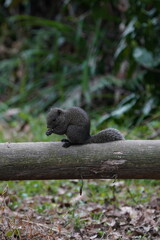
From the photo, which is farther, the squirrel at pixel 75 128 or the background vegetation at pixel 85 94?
the background vegetation at pixel 85 94

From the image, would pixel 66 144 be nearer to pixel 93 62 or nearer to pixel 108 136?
pixel 108 136

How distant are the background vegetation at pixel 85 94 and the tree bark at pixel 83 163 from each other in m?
0.37

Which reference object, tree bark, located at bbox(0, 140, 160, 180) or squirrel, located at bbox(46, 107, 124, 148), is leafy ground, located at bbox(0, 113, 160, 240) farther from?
squirrel, located at bbox(46, 107, 124, 148)

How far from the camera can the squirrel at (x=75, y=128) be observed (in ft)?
11.1

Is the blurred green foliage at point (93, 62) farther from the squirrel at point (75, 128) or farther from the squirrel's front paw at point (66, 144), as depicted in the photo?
the squirrel's front paw at point (66, 144)

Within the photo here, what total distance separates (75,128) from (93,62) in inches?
208

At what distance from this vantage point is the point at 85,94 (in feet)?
26.8

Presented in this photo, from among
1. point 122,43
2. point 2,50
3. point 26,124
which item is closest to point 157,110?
point 122,43

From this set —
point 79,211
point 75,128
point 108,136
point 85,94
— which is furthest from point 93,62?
point 108,136

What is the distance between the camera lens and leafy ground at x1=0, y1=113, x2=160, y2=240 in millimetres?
3520

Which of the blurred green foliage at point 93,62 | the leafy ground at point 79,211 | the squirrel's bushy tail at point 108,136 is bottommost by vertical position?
the leafy ground at point 79,211

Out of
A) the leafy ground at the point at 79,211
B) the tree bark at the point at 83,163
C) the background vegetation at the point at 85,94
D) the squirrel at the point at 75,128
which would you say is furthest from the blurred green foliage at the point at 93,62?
the tree bark at the point at 83,163

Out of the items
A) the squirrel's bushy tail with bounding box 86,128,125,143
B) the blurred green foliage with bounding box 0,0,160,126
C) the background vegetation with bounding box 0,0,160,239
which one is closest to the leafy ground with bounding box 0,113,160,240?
the background vegetation with bounding box 0,0,160,239

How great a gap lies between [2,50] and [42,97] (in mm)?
3156
